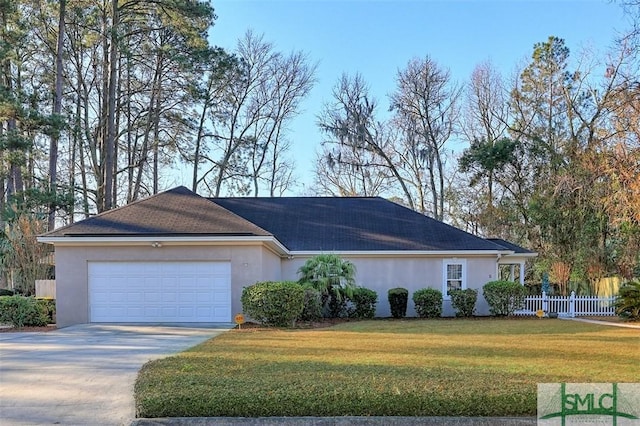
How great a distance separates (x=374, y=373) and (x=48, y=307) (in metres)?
11.9

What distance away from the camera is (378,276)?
17859 millimetres

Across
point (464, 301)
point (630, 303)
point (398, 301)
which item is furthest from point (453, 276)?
point (630, 303)

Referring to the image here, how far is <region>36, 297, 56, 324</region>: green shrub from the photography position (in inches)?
542

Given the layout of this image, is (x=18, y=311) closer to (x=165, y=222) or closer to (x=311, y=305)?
(x=165, y=222)

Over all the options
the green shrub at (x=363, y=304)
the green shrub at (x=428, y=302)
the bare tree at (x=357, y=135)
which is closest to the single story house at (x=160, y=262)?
the green shrub at (x=363, y=304)

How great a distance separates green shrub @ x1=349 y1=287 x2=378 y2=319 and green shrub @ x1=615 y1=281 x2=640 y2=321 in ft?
26.4

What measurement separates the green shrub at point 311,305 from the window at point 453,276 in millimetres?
5241

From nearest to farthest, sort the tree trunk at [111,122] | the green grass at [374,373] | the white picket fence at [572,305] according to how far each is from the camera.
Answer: the green grass at [374,373]
the white picket fence at [572,305]
the tree trunk at [111,122]

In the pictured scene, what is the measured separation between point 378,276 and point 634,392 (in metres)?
12.4

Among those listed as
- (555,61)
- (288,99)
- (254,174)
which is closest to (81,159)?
(254,174)

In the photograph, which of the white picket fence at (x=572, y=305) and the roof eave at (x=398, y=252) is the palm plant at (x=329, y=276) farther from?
the white picket fence at (x=572, y=305)

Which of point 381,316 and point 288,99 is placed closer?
point 381,316

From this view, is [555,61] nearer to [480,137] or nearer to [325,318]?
[480,137]

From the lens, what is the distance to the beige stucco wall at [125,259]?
46.4 ft
